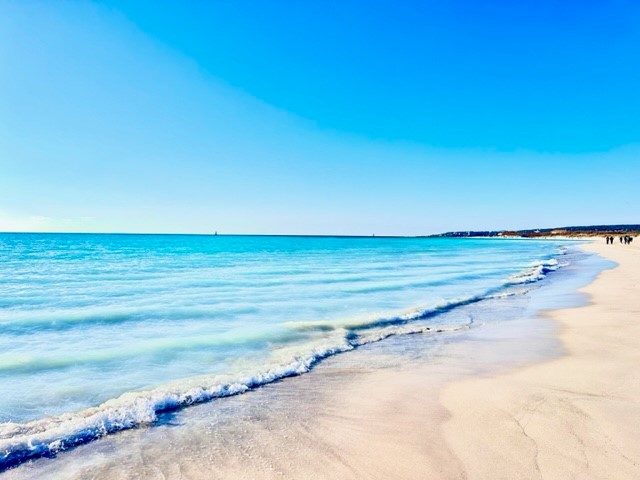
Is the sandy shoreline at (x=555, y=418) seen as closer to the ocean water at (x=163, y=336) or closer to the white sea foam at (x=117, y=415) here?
the white sea foam at (x=117, y=415)

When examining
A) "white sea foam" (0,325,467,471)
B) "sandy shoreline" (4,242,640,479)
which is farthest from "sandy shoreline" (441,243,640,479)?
"white sea foam" (0,325,467,471)

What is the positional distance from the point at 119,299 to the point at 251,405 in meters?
12.4

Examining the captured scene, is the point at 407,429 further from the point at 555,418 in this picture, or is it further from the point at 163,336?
the point at 163,336

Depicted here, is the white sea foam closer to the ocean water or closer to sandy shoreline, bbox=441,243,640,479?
the ocean water

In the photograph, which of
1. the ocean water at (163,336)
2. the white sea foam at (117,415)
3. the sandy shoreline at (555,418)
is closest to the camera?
the sandy shoreline at (555,418)

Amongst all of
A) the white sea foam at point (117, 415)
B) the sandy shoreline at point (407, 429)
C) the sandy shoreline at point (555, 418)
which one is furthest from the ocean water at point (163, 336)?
the sandy shoreline at point (555, 418)

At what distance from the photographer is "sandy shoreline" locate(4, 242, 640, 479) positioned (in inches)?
163

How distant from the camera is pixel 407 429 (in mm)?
5027

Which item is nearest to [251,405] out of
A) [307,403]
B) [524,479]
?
[307,403]

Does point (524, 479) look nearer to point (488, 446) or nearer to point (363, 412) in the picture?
point (488, 446)

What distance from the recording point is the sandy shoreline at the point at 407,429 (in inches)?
163

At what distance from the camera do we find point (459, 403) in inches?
229

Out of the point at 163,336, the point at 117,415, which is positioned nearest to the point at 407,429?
the point at 117,415

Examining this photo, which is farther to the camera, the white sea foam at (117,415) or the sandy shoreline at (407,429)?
the white sea foam at (117,415)
